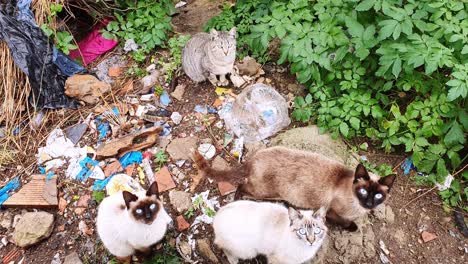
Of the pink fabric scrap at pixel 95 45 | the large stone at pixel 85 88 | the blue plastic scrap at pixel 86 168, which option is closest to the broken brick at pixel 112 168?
the blue plastic scrap at pixel 86 168

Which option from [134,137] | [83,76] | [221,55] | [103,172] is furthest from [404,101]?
[83,76]

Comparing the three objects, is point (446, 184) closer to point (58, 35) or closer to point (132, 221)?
point (132, 221)

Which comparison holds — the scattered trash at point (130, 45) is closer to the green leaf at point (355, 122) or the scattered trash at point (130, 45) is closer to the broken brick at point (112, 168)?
the broken brick at point (112, 168)

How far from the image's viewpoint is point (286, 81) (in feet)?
16.6

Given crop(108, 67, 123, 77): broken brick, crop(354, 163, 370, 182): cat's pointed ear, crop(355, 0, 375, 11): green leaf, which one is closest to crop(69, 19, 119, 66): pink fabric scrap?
crop(108, 67, 123, 77): broken brick

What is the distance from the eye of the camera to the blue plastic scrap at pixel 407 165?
433 centimetres

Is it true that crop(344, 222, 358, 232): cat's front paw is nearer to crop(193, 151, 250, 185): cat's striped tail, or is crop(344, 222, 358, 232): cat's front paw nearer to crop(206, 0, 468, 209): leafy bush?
crop(206, 0, 468, 209): leafy bush

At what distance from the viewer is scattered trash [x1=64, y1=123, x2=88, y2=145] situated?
4.62 meters

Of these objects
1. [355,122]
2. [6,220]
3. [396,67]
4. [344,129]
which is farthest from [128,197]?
[396,67]

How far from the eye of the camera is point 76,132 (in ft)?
15.3

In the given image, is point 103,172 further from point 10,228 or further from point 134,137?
point 10,228

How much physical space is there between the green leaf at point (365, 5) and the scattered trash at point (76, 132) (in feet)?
10.6

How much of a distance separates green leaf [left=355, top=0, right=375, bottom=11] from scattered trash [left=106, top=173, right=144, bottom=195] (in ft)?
9.28

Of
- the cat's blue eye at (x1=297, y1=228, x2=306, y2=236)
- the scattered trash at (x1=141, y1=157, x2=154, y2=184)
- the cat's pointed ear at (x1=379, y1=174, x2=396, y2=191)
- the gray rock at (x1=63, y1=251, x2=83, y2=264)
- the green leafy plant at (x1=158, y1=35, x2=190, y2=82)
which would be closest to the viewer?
the cat's blue eye at (x1=297, y1=228, x2=306, y2=236)
